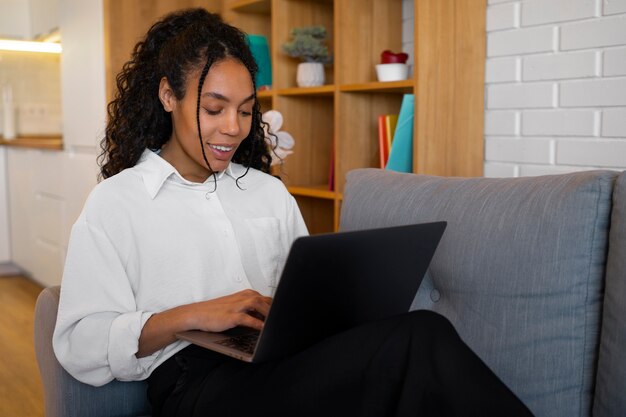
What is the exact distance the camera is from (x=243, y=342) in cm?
121

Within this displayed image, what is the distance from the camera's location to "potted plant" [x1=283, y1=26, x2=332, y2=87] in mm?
2695

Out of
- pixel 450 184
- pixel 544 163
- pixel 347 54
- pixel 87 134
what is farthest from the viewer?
pixel 87 134

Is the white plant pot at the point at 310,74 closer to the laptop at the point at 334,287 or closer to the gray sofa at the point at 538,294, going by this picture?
the gray sofa at the point at 538,294

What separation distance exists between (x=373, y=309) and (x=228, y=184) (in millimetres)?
544

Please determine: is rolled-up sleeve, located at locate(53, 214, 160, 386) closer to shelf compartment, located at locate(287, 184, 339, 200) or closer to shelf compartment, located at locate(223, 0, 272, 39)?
shelf compartment, located at locate(287, 184, 339, 200)

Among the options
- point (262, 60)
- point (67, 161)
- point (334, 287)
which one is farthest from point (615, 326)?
point (67, 161)

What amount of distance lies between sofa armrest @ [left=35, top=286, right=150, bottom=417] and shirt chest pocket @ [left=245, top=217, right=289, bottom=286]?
1.20ft

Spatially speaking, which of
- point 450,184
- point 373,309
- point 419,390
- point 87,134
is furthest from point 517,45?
point 87,134

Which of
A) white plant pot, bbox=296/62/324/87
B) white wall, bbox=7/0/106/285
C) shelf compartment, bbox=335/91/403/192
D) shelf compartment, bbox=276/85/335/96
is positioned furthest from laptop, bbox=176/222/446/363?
white wall, bbox=7/0/106/285

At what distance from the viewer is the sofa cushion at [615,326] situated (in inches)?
45.0

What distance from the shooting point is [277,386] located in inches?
44.6

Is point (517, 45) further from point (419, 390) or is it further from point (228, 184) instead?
point (419, 390)

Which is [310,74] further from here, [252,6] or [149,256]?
[149,256]

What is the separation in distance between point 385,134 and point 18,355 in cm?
196
